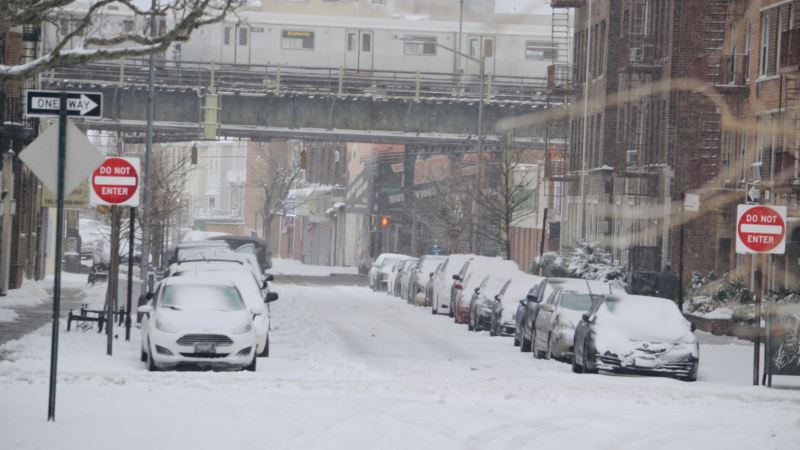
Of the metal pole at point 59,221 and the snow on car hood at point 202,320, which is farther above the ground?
the metal pole at point 59,221

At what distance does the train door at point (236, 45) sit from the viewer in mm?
57375

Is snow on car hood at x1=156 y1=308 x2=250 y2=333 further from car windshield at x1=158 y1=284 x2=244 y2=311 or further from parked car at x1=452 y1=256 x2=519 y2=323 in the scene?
parked car at x1=452 y1=256 x2=519 y2=323

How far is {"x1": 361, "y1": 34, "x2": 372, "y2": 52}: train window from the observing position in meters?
58.8

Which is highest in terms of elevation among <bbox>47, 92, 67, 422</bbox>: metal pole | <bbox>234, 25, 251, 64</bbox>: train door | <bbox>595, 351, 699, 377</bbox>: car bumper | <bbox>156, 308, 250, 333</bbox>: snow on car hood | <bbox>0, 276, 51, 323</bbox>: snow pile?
<bbox>234, 25, 251, 64</bbox>: train door

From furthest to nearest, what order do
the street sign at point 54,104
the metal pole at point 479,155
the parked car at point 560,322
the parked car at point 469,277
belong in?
the metal pole at point 479,155 → the parked car at point 469,277 → the parked car at point 560,322 → the street sign at point 54,104

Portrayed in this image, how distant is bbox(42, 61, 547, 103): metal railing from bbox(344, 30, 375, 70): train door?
43cm

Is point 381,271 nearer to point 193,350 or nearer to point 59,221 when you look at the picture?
point 193,350

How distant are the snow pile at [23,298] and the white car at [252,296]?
862cm

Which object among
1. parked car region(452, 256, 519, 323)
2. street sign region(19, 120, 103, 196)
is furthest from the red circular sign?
parked car region(452, 256, 519, 323)

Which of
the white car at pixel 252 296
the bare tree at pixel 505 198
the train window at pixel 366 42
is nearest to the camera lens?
the white car at pixel 252 296

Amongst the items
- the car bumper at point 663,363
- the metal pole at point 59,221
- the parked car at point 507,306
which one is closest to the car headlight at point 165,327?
the car bumper at point 663,363

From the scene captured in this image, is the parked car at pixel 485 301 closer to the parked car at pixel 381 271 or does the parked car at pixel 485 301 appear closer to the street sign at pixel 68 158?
A: the street sign at pixel 68 158

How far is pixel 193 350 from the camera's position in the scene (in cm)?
2048

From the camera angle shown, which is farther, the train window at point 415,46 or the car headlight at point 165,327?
the train window at point 415,46
